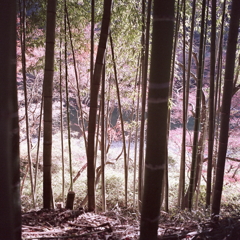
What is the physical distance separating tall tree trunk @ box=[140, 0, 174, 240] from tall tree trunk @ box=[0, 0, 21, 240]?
56cm

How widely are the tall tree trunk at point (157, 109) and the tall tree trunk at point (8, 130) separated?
0.56 m

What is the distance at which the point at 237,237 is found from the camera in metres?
1.26

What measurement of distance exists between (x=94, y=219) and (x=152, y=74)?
4.81 ft

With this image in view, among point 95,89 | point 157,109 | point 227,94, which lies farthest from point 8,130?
point 227,94

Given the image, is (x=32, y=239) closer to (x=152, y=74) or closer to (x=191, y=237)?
(x=191, y=237)

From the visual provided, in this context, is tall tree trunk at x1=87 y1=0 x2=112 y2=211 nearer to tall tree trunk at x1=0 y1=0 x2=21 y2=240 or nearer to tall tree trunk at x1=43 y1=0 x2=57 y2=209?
tall tree trunk at x1=43 y1=0 x2=57 y2=209

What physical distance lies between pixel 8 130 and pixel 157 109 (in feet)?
2.02

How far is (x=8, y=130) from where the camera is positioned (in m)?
0.94

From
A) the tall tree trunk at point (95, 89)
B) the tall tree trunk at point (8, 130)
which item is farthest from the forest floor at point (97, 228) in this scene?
the tall tree trunk at point (8, 130)

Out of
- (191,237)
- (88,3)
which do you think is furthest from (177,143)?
(191,237)

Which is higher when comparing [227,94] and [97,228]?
[227,94]

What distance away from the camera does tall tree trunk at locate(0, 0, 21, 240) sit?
0.89m

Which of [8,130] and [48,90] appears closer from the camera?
[8,130]

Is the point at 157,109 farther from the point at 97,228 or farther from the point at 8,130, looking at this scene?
the point at 97,228
